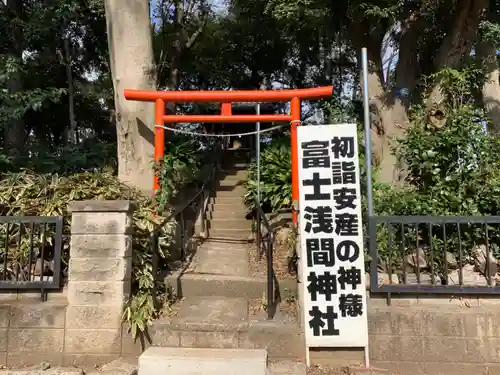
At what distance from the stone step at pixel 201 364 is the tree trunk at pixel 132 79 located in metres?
3.56

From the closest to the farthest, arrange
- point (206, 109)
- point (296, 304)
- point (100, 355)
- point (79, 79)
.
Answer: point (100, 355), point (296, 304), point (79, 79), point (206, 109)

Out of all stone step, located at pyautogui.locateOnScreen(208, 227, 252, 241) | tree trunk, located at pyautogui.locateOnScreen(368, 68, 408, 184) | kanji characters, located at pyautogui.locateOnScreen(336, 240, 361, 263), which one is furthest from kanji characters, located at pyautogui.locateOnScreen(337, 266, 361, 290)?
tree trunk, located at pyautogui.locateOnScreen(368, 68, 408, 184)

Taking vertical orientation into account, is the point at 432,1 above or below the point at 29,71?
above

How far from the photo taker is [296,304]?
5.06 m

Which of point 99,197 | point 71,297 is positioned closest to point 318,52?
point 99,197

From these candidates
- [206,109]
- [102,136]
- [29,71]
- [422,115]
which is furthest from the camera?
[206,109]

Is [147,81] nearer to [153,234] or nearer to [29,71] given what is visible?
[153,234]

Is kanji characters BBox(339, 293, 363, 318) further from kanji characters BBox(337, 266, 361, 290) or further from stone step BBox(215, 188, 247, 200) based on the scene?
stone step BBox(215, 188, 247, 200)

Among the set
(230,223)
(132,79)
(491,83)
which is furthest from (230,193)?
(491,83)

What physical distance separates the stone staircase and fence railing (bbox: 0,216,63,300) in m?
1.42

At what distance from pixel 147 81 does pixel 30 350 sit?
182 inches

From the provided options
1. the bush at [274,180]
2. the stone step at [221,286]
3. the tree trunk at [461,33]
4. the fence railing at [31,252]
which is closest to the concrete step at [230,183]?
the bush at [274,180]

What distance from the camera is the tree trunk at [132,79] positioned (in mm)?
7113

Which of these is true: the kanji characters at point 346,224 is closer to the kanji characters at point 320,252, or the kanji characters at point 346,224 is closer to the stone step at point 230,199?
the kanji characters at point 320,252
